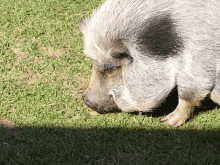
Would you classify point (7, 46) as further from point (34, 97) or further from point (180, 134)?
point (180, 134)

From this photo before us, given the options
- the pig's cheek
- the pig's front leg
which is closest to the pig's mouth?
the pig's cheek

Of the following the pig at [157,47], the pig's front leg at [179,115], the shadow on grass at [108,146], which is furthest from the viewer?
the pig's front leg at [179,115]

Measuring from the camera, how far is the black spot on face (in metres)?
2.90

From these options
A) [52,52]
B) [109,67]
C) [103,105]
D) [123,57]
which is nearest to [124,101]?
[103,105]

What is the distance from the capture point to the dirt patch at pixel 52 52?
4.44 meters

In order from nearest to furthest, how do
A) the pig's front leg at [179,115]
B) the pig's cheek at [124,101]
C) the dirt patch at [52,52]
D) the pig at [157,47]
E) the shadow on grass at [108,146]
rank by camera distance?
the pig at [157,47], the shadow on grass at [108,146], the pig's cheek at [124,101], the pig's front leg at [179,115], the dirt patch at [52,52]

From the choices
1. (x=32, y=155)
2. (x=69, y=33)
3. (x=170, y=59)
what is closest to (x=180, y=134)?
(x=170, y=59)

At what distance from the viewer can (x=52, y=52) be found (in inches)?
177

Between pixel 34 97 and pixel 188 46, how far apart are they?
212 centimetres

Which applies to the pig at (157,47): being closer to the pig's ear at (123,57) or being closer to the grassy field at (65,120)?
the pig's ear at (123,57)

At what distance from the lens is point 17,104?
12.3 ft

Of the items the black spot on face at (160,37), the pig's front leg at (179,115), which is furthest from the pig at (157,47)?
the pig's front leg at (179,115)

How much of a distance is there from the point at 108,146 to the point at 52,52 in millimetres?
1922

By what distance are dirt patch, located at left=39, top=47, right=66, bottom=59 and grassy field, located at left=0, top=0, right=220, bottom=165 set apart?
0.02 m
